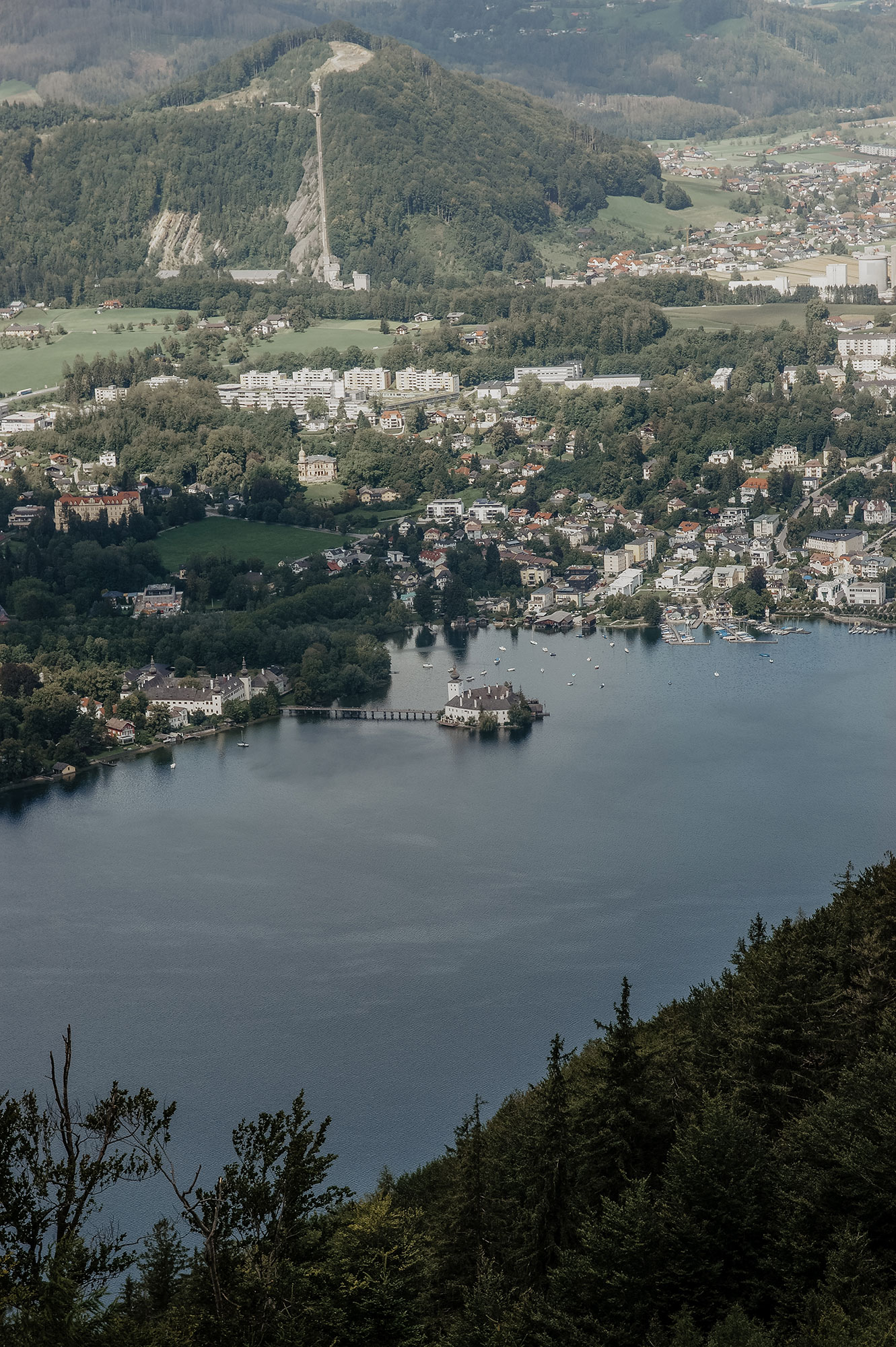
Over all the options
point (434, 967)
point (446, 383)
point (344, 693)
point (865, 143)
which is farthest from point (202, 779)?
point (865, 143)

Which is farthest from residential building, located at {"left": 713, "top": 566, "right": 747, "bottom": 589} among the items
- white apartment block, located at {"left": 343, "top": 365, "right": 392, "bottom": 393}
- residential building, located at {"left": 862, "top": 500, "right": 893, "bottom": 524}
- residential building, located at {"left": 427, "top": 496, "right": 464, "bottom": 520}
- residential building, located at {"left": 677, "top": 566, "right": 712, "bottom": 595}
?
white apartment block, located at {"left": 343, "top": 365, "right": 392, "bottom": 393}

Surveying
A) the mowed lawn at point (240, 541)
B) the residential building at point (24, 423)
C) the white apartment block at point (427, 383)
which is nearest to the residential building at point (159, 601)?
the mowed lawn at point (240, 541)

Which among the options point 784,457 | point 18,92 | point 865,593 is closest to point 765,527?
point 865,593

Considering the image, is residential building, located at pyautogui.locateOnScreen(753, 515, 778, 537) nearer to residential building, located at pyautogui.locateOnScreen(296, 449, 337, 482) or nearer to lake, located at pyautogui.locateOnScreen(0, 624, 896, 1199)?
lake, located at pyautogui.locateOnScreen(0, 624, 896, 1199)

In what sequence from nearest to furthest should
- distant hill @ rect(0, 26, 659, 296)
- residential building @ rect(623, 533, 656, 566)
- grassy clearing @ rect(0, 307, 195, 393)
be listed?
residential building @ rect(623, 533, 656, 566)
grassy clearing @ rect(0, 307, 195, 393)
distant hill @ rect(0, 26, 659, 296)

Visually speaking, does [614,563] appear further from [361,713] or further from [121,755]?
[121,755]
